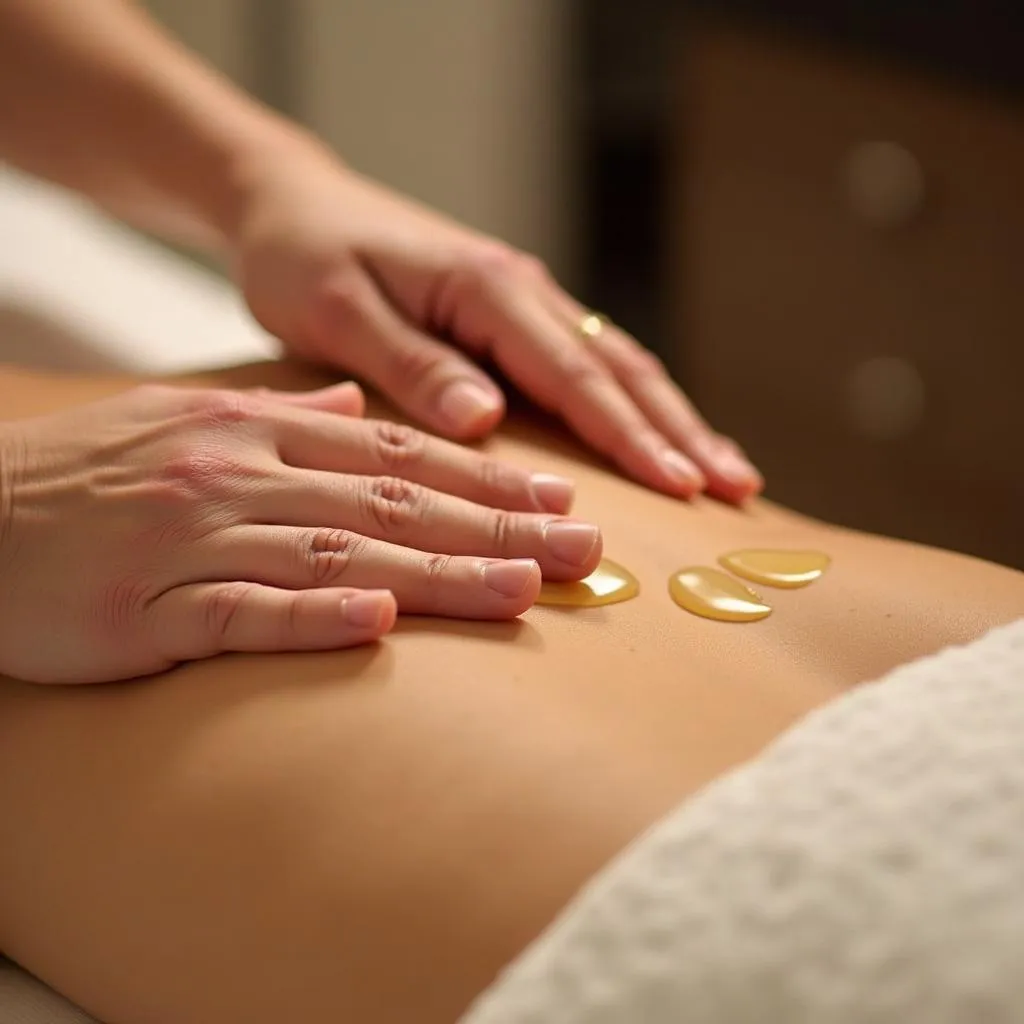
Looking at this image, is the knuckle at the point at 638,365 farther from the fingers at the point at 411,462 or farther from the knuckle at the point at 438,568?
the knuckle at the point at 438,568

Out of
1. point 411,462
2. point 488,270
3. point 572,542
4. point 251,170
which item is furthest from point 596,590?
point 251,170

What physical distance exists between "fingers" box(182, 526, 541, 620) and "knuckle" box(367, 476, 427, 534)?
0.09 feet

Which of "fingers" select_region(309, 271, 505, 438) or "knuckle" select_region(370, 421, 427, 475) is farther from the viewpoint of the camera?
"fingers" select_region(309, 271, 505, 438)

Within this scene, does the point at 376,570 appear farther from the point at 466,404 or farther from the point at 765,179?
the point at 765,179

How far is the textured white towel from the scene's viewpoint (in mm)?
439

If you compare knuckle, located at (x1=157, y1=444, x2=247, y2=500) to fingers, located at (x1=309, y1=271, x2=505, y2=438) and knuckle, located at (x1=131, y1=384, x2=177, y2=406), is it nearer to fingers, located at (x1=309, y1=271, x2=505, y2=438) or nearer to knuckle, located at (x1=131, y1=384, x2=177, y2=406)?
knuckle, located at (x1=131, y1=384, x2=177, y2=406)

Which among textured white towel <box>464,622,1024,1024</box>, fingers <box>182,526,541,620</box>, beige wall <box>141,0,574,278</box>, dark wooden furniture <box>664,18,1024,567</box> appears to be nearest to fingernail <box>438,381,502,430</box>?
fingers <box>182,526,541,620</box>

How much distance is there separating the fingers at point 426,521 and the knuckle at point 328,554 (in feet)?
0.08

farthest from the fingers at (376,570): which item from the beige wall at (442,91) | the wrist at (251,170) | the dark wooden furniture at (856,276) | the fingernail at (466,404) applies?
the beige wall at (442,91)

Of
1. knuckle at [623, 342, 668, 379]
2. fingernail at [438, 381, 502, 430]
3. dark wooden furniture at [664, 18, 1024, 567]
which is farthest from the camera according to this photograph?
dark wooden furniture at [664, 18, 1024, 567]

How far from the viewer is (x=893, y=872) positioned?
0.47 metres

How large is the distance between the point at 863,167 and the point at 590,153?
680mm

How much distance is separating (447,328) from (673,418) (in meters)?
0.18

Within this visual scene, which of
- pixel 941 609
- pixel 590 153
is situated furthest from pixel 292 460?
pixel 590 153
